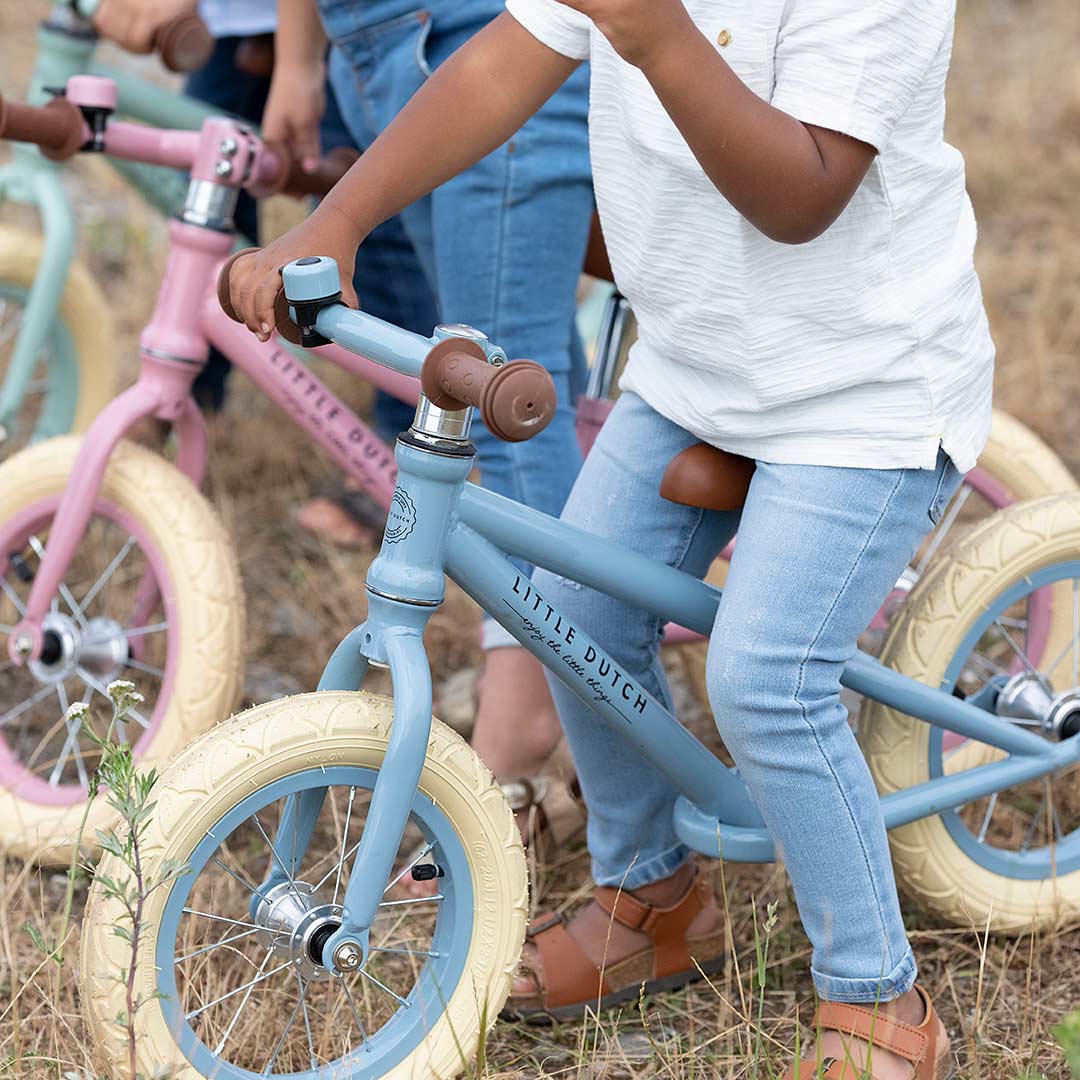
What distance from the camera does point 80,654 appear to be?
1.95 meters

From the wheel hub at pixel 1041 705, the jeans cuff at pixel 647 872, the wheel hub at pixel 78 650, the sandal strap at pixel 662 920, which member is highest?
the wheel hub at pixel 1041 705

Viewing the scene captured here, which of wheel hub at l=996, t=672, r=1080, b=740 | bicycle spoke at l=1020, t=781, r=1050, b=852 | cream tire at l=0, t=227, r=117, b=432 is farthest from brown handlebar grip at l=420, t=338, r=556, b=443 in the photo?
cream tire at l=0, t=227, r=117, b=432

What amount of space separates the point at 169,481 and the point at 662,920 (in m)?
0.83

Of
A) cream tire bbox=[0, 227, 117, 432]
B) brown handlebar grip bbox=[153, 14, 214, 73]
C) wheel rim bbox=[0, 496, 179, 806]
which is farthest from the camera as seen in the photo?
cream tire bbox=[0, 227, 117, 432]

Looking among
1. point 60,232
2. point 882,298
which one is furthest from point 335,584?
point 882,298

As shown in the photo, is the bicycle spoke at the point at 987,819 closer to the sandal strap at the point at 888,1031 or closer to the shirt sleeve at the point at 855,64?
the sandal strap at the point at 888,1031

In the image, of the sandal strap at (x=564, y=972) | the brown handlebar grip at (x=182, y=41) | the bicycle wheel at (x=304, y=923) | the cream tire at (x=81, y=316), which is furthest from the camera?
the cream tire at (x=81, y=316)

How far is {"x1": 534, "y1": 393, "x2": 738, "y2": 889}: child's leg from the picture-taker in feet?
5.02

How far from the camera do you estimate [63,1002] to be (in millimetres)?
1556

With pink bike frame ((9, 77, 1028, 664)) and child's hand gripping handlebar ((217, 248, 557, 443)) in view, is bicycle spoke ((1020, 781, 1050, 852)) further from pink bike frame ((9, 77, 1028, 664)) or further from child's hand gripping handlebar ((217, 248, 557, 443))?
child's hand gripping handlebar ((217, 248, 557, 443))

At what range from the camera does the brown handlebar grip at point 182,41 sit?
2121 mm

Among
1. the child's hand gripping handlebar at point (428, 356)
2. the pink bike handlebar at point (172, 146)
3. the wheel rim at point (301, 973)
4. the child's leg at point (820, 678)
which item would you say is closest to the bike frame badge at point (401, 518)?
the child's hand gripping handlebar at point (428, 356)

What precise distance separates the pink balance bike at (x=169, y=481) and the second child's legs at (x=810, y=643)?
318 millimetres

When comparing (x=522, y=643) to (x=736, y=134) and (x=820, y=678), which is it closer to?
(x=820, y=678)
